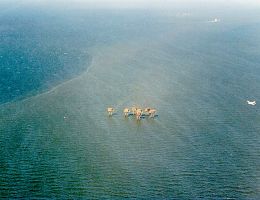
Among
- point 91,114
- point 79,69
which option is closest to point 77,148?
point 91,114

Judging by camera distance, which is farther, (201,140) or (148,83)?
(148,83)

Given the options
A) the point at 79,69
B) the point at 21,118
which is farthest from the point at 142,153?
the point at 79,69

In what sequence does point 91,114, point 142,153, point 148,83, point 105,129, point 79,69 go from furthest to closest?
point 79,69 → point 148,83 → point 91,114 → point 105,129 → point 142,153

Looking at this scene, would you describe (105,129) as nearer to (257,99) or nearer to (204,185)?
(204,185)

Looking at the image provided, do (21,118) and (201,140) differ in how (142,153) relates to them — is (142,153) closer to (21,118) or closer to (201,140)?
(201,140)

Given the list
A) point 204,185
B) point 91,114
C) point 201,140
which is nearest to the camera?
point 204,185

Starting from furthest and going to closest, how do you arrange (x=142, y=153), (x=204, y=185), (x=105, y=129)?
(x=105, y=129), (x=142, y=153), (x=204, y=185)
